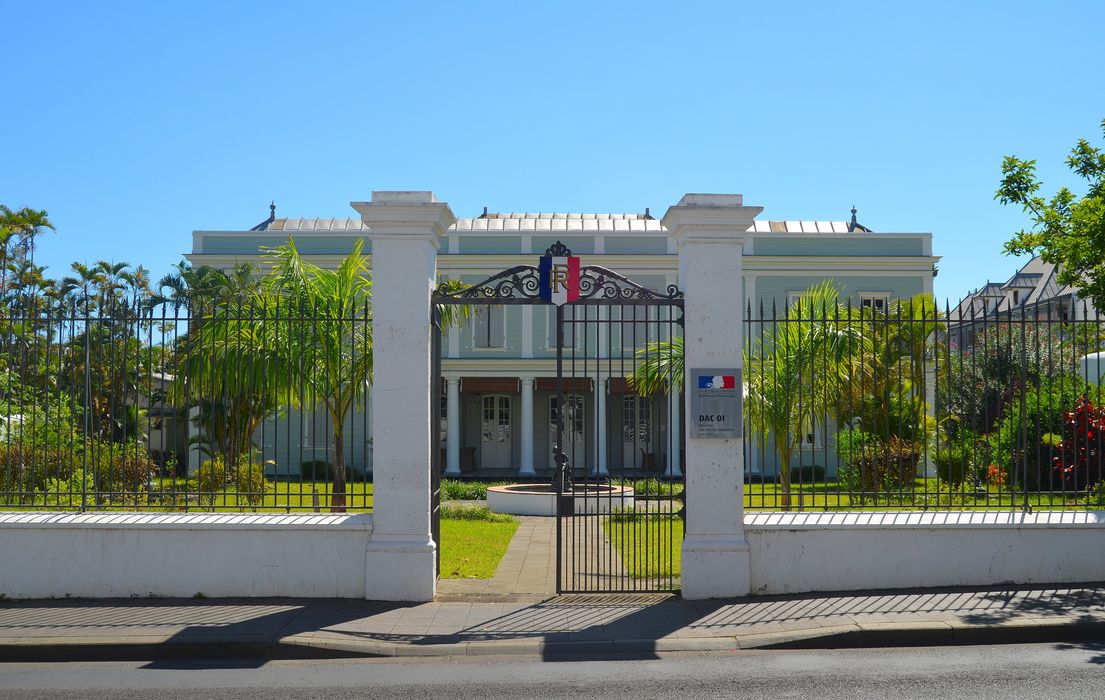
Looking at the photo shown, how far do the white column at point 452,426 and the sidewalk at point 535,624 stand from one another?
19656mm

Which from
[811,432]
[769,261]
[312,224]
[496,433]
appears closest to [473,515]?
[811,432]

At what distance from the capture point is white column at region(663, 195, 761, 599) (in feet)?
28.0

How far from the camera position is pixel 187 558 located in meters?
8.52

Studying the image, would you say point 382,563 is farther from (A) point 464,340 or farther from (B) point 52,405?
(A) point 464,340

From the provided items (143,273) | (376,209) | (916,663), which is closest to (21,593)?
(376,209)

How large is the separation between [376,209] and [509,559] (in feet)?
16.2

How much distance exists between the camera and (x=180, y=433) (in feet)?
82.1

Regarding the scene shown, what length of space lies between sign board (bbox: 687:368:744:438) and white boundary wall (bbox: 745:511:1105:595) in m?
0.86

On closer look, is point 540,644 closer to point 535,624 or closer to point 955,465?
point 535,624

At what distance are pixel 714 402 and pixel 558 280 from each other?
1.74m

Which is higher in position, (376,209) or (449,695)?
(376,209)

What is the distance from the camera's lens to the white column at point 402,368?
8508 millimetres

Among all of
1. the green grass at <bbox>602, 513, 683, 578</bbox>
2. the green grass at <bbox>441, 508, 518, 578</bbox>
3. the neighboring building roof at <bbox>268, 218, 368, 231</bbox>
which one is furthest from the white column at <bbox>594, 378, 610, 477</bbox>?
the neighboring building roof at <bbox>268, 218, 368, 231</bbox>

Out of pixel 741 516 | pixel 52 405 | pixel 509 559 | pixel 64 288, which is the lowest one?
pixel 509 559
